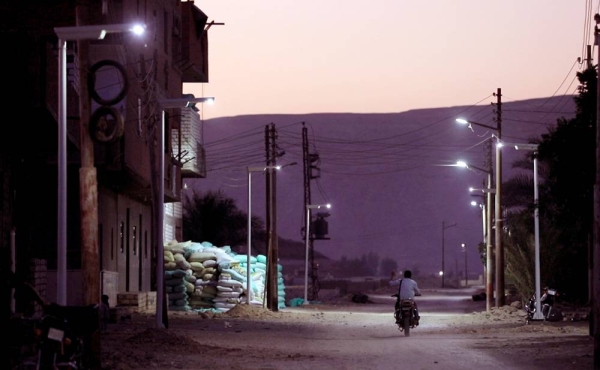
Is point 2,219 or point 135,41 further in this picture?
point 135,41

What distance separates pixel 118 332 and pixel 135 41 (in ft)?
48.9

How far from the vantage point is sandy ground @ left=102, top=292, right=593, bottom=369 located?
22578mm

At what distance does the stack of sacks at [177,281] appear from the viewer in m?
53.2

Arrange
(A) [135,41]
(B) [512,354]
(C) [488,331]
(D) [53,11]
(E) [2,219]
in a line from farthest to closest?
(A) [135,41] < (D) [53,11] < (C) [488,331] < (E) [2,219] < (B) [512,354]

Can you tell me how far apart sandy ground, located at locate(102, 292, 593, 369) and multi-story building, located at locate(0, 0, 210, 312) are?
231 centimetres

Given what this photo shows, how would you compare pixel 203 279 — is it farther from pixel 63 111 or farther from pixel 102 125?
pixel 63 111

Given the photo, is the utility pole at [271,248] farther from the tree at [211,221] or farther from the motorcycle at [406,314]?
the tree at [211,221]

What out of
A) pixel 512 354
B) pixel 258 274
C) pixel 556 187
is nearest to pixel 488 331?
pixel 556 187

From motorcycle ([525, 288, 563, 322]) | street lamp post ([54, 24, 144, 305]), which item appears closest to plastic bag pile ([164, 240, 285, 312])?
motorcycle ([525, 288, 563, 322])

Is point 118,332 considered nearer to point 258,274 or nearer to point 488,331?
point 488,331

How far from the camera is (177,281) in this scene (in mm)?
53281

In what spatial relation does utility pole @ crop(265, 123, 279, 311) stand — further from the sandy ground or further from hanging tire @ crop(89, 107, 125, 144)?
hanging tire @ crop(89, 107, 125, 144)

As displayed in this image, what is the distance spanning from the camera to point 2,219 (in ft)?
92.7

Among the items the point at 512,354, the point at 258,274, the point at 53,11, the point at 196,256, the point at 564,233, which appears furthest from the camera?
the point at 258,274
